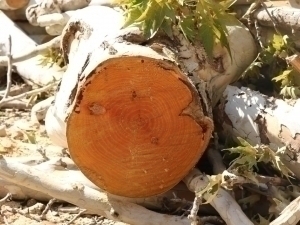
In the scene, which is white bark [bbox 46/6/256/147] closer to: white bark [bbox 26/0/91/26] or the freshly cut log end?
the freshly cut log end

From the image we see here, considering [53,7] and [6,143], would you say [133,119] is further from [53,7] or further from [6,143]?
[53,7]

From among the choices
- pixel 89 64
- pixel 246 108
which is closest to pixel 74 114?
pixel 89 64

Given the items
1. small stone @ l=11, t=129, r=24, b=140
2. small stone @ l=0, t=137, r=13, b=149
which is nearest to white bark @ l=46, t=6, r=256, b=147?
small stone @ l=0, t=137, r=13, b=149

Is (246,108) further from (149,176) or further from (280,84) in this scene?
(149,176)

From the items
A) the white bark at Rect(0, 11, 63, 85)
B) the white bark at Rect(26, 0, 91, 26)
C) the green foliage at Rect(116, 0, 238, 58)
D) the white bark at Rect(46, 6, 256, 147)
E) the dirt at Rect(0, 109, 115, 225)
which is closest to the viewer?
the green foliage at Rect(116, 0, 238, 58)

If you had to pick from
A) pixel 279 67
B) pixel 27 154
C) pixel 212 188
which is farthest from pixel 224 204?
pixel 27 154
